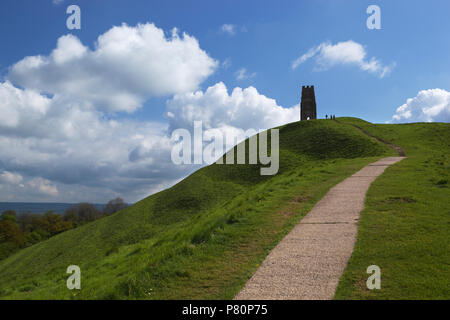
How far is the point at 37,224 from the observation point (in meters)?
103

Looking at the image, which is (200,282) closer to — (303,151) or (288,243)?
(288,243)

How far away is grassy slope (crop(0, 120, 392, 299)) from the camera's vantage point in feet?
26.0

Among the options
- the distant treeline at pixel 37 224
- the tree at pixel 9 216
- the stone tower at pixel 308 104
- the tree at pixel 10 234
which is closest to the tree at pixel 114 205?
the distant treeline at pixel 37 224

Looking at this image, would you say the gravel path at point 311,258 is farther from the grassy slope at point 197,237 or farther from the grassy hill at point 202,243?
the grassy slope at point 197,237

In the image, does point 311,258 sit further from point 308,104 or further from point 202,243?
point 308,104

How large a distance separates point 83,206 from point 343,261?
5376 inches

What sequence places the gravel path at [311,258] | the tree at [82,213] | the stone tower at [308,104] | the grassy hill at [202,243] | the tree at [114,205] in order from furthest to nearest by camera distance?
the tree at [114,205] < the tree at [82,213] < the stone tower at [308,104] < the grassy hill at [202,243] < the gravel path at [311,258]

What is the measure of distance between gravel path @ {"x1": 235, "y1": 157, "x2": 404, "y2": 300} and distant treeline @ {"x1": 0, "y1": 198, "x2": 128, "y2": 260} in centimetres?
Answer: 7712

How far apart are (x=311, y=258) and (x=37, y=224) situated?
11789 cm

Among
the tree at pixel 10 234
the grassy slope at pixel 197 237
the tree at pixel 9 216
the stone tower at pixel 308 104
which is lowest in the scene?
the tree at pixel 10 234

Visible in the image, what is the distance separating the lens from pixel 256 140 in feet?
232

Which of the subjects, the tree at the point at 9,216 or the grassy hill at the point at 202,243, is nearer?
the grassy hill at the point at 202,243

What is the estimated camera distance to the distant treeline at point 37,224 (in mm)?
81713

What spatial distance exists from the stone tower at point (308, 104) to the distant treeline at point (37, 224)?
83.9 m
